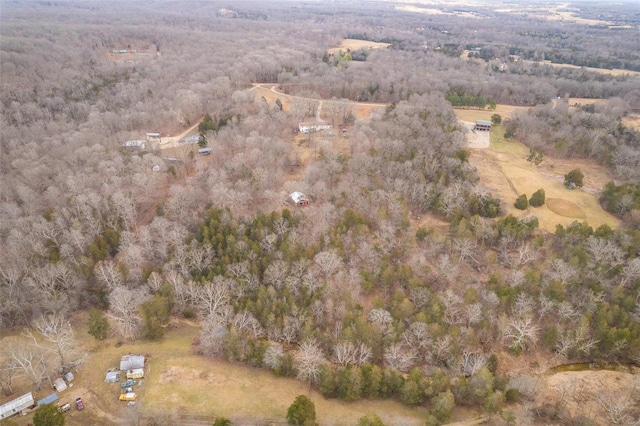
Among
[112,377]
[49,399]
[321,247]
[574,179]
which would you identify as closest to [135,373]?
[112,377]

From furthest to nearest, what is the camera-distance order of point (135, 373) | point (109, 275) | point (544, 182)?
1. point (544, 182)
2. point (109, 275)
3. point (135, 373)

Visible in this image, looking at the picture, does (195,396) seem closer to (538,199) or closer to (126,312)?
(126,312)

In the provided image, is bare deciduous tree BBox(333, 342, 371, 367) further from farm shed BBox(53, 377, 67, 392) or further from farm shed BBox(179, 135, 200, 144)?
farm shed BBox(179, 135, 200, 144)

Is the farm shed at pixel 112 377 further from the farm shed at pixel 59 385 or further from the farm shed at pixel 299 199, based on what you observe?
the farm shed at pixel 299 199

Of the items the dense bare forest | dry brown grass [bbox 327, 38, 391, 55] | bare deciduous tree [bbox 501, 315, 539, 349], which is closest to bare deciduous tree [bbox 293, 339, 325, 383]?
the dense bare forest

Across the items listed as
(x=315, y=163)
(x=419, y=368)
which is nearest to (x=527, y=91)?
(x=315, y=163)

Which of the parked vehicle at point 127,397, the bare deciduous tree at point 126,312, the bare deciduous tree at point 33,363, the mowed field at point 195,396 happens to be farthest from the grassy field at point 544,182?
the bare deciduous tree at point 33,363
